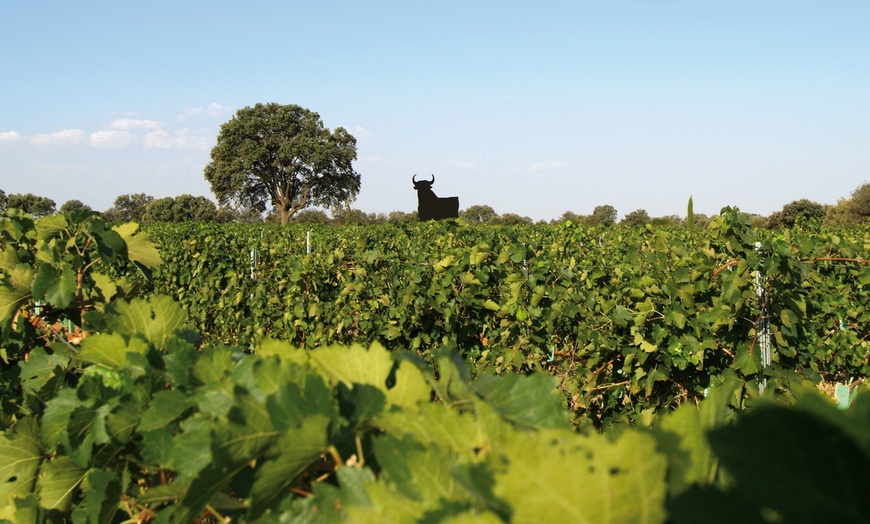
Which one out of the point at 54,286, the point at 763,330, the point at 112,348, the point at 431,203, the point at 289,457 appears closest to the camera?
the point at 289,457

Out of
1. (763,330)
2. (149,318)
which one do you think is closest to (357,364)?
(149,318)

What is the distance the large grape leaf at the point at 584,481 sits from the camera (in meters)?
0.60

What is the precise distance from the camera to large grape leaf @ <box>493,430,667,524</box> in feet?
1.96

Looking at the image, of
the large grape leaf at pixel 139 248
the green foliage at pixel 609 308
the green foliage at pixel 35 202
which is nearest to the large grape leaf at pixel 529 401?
the large grape leaf at pixel 139 248

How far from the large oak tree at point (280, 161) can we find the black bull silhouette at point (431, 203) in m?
40.3

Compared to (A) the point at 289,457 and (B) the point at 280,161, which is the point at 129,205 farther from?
(A) the point at 289,457

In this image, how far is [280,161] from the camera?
2726 inches

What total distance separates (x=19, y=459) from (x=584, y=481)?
1506 mm

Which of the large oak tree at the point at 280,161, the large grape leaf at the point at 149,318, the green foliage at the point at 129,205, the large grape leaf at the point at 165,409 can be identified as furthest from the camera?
the green foliage at the point at 129,205

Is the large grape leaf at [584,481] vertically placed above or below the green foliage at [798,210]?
below

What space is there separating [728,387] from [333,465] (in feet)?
1.67

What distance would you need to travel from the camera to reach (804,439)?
501 mm

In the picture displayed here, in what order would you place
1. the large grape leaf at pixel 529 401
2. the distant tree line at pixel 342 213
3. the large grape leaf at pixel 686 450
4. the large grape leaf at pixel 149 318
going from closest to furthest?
the large grape leaf at pixel 686 450, the large grape leaf at pixel 529 401, the large grape leaf at pixel 149 318, the distant tree line at pixel 342 213

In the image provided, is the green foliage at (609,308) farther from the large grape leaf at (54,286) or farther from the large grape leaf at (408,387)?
the large grape leaf at (408,387)
